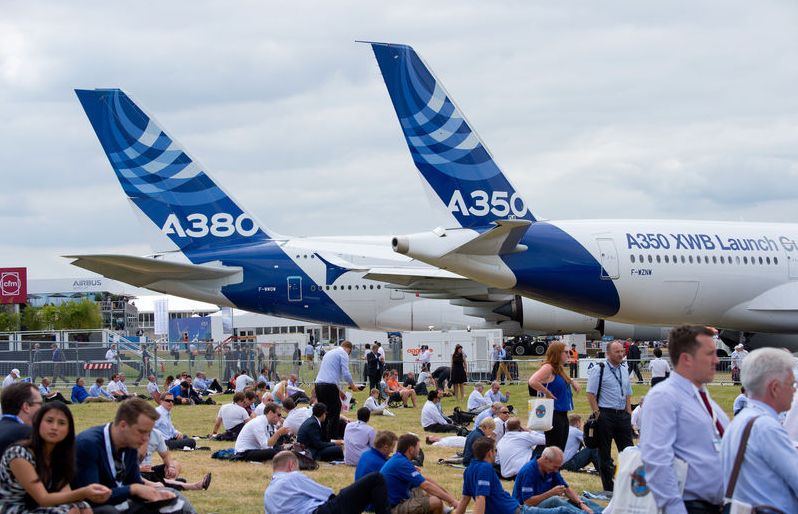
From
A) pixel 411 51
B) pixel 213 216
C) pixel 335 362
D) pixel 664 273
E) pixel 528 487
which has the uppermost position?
pixel 411 51

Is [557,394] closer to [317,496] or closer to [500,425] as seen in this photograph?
[500,425]

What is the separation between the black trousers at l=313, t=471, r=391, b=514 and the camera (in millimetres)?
9984

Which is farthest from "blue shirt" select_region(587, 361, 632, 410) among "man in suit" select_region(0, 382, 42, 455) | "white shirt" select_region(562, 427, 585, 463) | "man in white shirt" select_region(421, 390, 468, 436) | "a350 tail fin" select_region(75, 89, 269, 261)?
"a350 tail fin" select_region(75, 89, 269, 261)

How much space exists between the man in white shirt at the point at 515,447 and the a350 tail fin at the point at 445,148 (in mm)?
10928

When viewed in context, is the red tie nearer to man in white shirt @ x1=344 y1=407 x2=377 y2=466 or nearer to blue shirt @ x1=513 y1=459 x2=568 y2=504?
blue shirt @ x1=513 y1=459 x2=568 y2=504

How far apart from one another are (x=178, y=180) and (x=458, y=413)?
17.3 m

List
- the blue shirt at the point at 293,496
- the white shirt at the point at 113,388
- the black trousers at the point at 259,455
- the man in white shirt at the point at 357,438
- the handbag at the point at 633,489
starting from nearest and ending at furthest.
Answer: the handbag at the point at 633,489 → the blue shirt at the point at 293,496 → the man in white shirt at the point at 357,438 → the black trousers at the point at 259,455 → the white shirt at the point at 113,388

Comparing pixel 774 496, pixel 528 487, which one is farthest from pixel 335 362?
pixel 774 496

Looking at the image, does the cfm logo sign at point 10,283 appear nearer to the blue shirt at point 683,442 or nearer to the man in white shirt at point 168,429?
the man in white shirt at point 168,429

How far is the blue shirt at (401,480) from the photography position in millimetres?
10359

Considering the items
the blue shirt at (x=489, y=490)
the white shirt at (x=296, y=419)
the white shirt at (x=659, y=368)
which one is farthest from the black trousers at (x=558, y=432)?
the white shirt at (x=659, y=368)

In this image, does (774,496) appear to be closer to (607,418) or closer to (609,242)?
(607,418)

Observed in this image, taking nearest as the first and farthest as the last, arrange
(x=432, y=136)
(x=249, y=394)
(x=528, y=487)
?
(x=528, y=487) < (x=249, y=394) < (x=432, y=136)

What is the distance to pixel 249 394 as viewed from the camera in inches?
759
